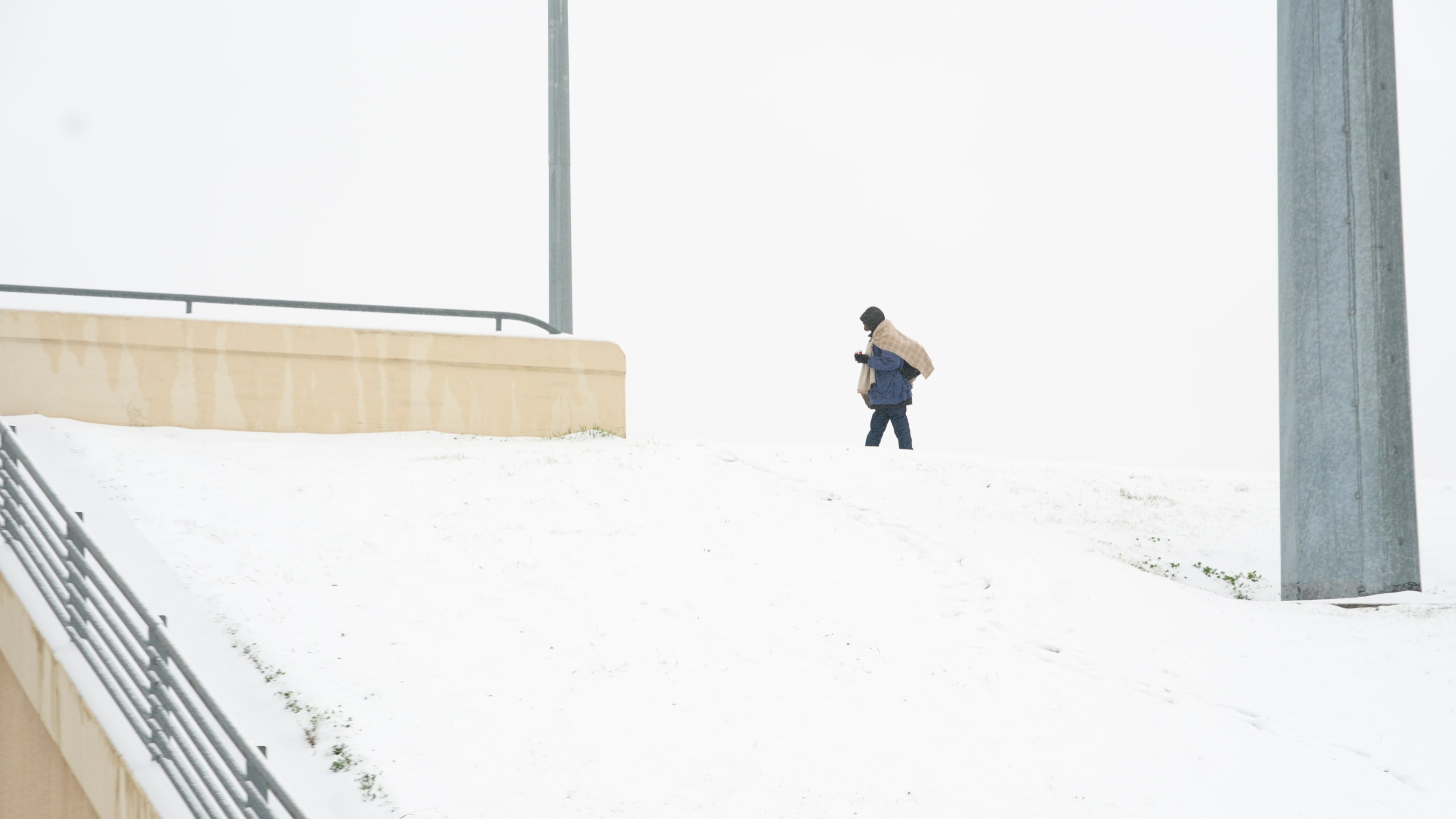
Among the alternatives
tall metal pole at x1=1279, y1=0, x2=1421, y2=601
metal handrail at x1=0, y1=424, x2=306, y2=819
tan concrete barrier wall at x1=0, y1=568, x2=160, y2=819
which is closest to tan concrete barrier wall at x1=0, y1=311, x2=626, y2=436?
metal handrail at x1=0, y1=424, x2=306, y2=819

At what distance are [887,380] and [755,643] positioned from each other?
21.3 ft

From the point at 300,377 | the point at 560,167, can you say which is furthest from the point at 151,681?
the point at 560,167

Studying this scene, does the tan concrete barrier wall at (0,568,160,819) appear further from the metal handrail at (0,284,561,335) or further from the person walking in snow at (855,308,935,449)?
the person walking in snow at (855,308,935,449)

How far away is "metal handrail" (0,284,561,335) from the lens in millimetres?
11297

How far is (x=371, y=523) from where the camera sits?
8734 mm

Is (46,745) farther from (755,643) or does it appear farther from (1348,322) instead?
(1348,322)

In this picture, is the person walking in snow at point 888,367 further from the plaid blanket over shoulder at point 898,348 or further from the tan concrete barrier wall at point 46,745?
the tan concrete barrier wall at point 46,745

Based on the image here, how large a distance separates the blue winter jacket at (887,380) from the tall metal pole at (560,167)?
3.47 m

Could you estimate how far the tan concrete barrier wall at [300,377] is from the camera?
1102 cm

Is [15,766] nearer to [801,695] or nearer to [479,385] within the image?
[801,695]

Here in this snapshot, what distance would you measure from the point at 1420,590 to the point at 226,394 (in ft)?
34.8

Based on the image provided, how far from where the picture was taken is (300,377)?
11852mm

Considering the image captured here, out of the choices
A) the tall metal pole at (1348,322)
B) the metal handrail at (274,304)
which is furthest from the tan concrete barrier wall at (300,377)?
the tall metal pole at (1348,322)

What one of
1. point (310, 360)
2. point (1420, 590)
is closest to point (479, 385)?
point (310, 360)
